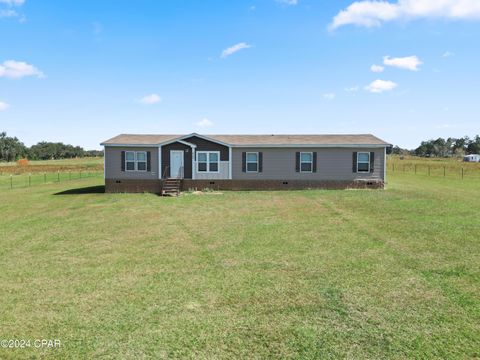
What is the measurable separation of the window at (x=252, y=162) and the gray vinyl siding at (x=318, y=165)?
0.28 m

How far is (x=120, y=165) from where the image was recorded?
880 inches

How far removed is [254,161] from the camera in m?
22.7

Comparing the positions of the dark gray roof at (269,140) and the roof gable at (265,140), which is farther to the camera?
the dark gray roof at (269,140)

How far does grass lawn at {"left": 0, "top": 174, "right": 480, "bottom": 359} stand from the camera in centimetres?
464

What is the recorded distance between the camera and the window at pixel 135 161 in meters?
22.3

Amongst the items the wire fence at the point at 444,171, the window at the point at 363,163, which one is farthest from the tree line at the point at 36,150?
the window at the point at 363,163

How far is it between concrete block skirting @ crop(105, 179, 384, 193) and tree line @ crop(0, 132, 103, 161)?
111658 millimetres

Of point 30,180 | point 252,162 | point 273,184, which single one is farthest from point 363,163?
point 30,180

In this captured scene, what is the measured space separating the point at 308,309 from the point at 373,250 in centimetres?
410

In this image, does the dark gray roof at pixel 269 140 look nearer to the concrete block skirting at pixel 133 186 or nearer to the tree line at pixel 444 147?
the concrete block skirting at pixel 133 186

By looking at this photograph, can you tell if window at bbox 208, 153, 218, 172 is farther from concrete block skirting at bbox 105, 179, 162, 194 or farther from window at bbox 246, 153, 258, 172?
concrete block skirting at bbox 105, 179, 162, 194

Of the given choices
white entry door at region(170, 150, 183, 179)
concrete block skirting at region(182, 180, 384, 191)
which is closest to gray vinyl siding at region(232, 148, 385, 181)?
concrete block skirting at region(182, 180, 384, 191)

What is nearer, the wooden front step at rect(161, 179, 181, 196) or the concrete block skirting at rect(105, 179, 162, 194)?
the wooden front step at rect(161, 179, 181, 196)

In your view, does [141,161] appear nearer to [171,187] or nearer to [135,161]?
[135,161]
